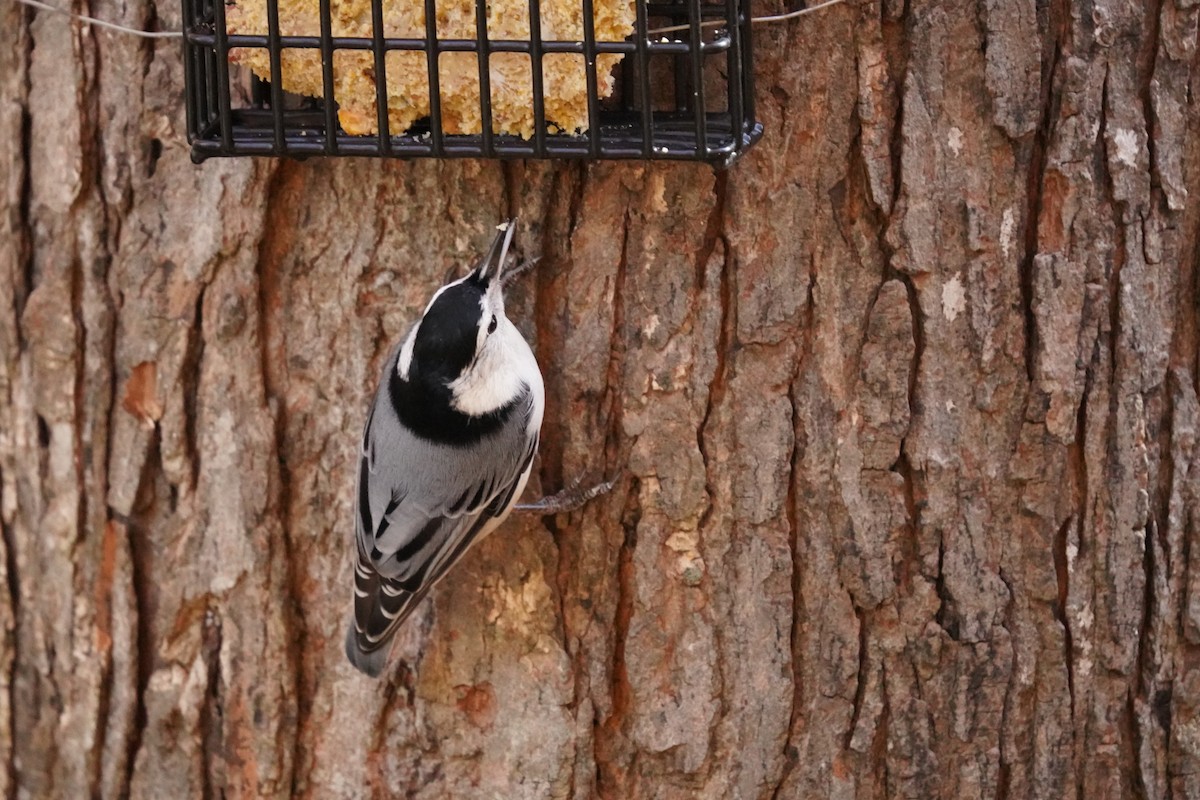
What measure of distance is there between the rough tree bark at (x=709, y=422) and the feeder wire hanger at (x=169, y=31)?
0.14 feet

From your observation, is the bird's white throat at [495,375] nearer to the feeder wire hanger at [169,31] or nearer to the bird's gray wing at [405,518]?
the bird's gray wing at [405,518]

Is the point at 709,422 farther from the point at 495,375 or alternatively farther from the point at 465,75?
the point at 465,75

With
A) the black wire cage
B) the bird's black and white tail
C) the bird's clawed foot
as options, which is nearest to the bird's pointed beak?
the black wire cage

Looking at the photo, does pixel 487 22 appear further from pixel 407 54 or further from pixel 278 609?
pixel 278 609

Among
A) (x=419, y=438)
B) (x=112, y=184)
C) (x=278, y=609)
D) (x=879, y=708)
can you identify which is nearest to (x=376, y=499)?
(x=419, y=438)

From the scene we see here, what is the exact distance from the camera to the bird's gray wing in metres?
2.47

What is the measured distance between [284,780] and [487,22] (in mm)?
1506

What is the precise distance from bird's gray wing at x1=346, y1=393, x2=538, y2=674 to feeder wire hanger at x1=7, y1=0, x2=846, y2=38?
0.74 metres

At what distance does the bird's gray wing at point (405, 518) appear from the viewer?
8.11 ft

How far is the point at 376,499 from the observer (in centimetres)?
253

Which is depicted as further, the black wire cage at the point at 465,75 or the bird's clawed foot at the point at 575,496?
the bird's clawed foot at the point at 575,496

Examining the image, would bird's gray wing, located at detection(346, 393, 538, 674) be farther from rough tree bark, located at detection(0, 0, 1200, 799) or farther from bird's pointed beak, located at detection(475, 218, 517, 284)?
bird's pointed beak, located at detection(475, 218, 517, 284)

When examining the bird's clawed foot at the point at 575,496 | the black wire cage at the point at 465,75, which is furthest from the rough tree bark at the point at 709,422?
the black wire cage at the point at 465,75

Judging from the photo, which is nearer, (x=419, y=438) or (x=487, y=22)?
(x=487, y=22)
